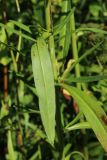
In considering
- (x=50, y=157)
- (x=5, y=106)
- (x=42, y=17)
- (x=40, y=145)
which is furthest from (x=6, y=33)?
(x=50, y=157)

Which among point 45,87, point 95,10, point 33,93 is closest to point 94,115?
point 45,87

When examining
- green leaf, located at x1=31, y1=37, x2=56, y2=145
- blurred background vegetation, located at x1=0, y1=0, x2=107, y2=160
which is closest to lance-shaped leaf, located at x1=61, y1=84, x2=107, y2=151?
green leaf, located at x1=31, y1=37, x2=56, y2=145

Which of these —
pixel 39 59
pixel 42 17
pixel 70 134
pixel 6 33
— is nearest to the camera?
pixel 39 59

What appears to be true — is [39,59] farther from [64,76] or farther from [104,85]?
[104,85]

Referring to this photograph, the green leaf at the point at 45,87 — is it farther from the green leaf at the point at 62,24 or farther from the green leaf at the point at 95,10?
the green leaf at the point at 95,10

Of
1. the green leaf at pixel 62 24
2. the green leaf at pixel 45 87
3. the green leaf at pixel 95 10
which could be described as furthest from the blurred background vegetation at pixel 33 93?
the green leaf at pixel 45 87

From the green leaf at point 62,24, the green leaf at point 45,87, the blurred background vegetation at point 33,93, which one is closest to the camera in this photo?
the green leaf at point 45,87
